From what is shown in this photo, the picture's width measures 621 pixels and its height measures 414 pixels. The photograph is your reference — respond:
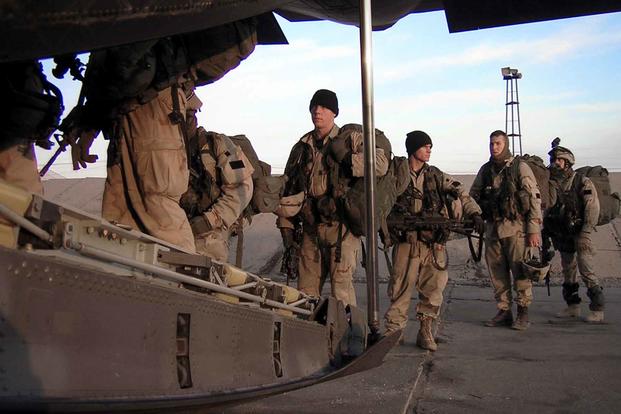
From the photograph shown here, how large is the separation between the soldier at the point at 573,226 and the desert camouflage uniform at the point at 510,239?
811mm

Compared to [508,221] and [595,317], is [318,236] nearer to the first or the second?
[508,221]

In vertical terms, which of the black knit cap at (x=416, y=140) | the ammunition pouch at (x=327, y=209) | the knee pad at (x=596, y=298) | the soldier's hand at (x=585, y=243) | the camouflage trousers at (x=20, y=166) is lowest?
the knee pad at (x=596, y=298)

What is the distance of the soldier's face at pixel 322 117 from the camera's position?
554cm

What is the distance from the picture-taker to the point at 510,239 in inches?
287

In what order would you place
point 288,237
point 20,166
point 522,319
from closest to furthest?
point 20,166 → point 288,237 → point 522,319

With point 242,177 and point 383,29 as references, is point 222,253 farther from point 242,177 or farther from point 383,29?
point 383,29

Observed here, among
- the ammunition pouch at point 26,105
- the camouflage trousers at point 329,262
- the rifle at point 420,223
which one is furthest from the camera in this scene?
the rifle at point 420,223

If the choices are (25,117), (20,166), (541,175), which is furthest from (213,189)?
(541,175)

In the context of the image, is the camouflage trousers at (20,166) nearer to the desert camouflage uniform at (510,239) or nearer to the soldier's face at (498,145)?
the desert camouflage uniform at (510,239)

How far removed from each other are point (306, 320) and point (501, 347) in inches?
113

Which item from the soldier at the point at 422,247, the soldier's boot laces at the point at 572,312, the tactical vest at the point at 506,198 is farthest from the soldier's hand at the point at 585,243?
the soldier at the point at 422,247

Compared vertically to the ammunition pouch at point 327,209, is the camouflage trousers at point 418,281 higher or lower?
lower

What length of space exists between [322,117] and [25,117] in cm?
314

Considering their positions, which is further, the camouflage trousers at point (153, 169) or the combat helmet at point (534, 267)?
the combat helmet at point (534, 267)
